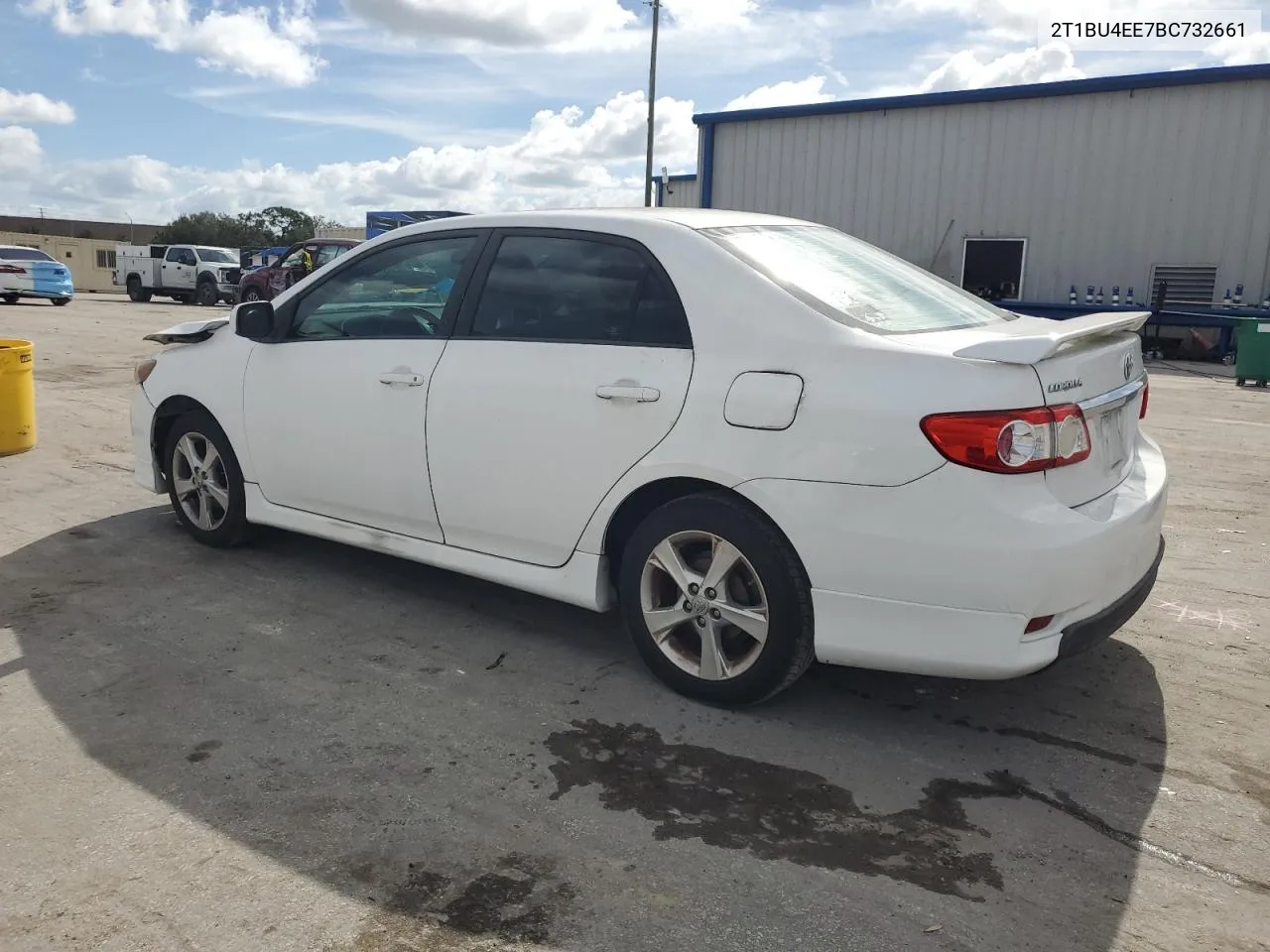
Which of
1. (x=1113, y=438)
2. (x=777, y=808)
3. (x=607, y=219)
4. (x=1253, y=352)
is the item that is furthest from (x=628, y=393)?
(x=1253, y=352)

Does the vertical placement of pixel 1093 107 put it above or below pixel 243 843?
above

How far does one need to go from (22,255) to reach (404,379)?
26.7m

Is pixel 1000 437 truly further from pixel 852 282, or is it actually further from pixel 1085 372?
pixel 852 282

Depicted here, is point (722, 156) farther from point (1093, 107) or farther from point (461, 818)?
point (461, 818)

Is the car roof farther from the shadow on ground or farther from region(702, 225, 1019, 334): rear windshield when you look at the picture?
the shadow on ground

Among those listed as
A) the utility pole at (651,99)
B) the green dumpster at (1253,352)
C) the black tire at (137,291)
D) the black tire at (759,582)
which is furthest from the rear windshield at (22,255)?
the black tire at (759,582)

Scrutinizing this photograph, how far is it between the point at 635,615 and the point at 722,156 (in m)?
22.1

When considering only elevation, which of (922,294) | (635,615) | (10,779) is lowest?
(10,779)

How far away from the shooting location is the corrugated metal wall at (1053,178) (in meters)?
18.9

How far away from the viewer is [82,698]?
358 centimetres

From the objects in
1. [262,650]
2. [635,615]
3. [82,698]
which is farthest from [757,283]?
[82,698]

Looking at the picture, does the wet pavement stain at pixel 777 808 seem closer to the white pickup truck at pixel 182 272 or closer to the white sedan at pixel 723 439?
the white sedan at pixel 723 439

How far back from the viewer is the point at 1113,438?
3.33 meters

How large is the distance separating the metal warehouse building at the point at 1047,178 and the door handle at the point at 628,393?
1918 centimetres
